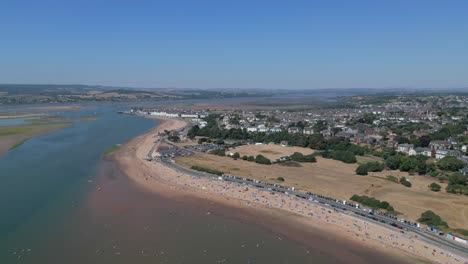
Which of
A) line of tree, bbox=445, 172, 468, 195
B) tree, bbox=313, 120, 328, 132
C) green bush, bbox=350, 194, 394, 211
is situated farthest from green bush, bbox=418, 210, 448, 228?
tree, bbox=313, 120, 328, 132

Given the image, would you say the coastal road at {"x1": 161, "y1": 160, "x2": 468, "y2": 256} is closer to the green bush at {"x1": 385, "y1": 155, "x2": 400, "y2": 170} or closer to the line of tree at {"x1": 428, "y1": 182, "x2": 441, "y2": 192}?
the line of tree at {"x1": 428, "y1": 182, "x2": 441, "y2": 192}

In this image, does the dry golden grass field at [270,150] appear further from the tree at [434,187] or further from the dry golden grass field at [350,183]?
the tree at [434,187]

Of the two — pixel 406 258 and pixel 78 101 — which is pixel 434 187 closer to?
pixel 406 258

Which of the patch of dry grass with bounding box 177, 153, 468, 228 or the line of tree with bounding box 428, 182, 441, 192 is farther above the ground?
the line of tree with bounding box 428, 182, 441, 192

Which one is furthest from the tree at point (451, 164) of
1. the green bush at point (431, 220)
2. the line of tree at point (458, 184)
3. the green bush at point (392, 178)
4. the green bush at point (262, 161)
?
the green bush at point (262, 161)

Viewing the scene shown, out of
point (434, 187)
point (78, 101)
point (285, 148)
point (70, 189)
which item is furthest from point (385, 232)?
point (78, 101)
